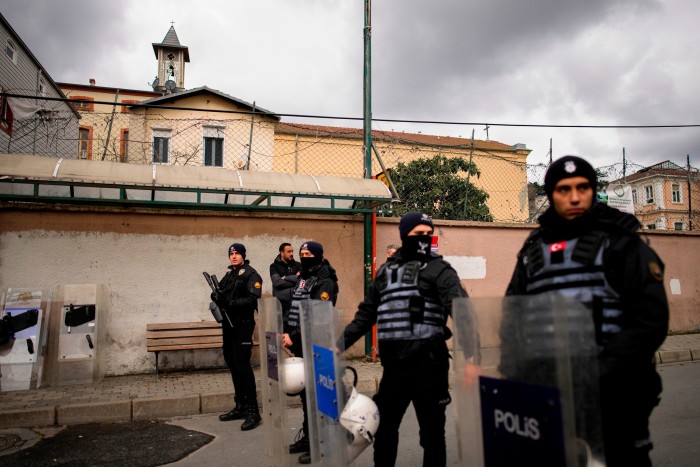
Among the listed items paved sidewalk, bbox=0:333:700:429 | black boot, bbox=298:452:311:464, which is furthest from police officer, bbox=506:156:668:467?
paved sidewalk, bbox=0:333:700:429

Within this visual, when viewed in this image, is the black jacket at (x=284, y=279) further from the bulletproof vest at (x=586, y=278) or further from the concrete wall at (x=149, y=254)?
the bulletproof vest at (x=586, y=278)

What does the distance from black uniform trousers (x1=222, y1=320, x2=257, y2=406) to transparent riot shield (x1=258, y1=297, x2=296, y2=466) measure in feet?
5.27

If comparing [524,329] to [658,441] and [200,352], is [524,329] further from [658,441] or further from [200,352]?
[200,352]

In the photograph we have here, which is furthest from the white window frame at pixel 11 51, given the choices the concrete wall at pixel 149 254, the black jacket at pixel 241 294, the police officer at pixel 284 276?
the black jacket at pixel 241 294

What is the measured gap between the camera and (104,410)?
582 cm

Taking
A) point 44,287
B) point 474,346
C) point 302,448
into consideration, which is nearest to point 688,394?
point 302,448

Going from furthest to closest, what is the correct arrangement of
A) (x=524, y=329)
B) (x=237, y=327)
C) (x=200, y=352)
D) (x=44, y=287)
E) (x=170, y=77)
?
(x=170, y=77) < (x=200, y=352) < (x=44, y=287) < (x=237, y=327) < (x=524, y=329)

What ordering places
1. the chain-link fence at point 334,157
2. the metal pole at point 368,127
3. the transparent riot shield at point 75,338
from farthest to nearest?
the chain-link fence at point 334,157 → the metal pole at point 368,127 → the transparent riot shield at point 75,338

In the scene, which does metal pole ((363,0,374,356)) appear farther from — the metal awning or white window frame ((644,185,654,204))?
white window frame ((644,185,654,204))

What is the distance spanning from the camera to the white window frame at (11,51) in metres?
16.2

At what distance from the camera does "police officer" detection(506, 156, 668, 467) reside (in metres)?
1.85

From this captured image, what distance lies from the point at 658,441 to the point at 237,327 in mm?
4114

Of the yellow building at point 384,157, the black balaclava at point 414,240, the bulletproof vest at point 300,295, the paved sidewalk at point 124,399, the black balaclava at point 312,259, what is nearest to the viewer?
the black balaclava at point 414,240

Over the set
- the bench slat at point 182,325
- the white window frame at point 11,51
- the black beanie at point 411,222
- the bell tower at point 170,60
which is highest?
the bell tower at point 170,60
